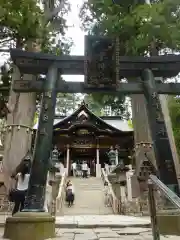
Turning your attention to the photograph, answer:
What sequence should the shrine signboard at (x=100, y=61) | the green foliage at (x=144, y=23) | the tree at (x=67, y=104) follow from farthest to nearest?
1. the tree at (x=67, y=104)
2. the green foliage at (x=144, y=23)
3. the shrine signboard at (x=100, y=61)

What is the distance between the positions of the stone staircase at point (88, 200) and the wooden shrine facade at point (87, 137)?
4.70m

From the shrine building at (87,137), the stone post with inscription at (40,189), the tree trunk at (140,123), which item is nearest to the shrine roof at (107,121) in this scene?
the shrine building at (87,137)

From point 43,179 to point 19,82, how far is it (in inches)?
90.8

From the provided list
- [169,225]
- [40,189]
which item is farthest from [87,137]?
[169,225]

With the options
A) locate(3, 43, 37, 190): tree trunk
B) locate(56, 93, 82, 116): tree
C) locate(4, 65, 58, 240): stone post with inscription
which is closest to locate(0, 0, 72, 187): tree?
locate(3, 43, 37, 190): tree trunk

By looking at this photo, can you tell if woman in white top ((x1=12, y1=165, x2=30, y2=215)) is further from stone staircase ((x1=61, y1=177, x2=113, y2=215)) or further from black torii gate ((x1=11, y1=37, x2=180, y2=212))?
stone staircase ((x1=61, y1=177, x2=113, y2=215))

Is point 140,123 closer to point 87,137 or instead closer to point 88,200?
point 88,200

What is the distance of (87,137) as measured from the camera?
2089 centimetres

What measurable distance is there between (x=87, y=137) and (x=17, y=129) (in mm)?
10361

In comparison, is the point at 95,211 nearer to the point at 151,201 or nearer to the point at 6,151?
the point at 6,151

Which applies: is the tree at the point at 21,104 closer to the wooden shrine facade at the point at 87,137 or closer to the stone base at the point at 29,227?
the stone base at the point at 29,227

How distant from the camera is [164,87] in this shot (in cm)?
572

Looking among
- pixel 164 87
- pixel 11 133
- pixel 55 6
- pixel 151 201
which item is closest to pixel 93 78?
pixel 164 87

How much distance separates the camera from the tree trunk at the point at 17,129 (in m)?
10.6
